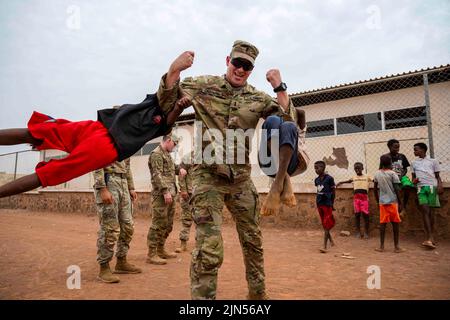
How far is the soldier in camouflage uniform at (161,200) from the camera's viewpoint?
5039mm

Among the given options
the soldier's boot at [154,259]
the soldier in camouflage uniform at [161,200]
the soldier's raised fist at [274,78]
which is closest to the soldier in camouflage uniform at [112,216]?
the soldier's boot at [154,259]

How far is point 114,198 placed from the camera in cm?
415

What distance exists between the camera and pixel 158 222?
5195 millimetres

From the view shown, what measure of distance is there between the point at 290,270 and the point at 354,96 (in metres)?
10.5

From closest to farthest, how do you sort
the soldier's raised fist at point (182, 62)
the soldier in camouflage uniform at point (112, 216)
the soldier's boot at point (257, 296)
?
the soldier's raised fist at point (182, 62), the soldier's boot at point (257, 296), the soldier in camouflage uniform at point (112, 216)

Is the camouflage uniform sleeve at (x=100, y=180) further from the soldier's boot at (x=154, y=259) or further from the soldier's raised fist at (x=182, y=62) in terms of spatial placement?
the soldier's raised fist at (x=182, y=62)

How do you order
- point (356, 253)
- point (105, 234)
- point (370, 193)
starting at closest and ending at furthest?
point (105, 234) → point (356, 253) → point (370, 193)

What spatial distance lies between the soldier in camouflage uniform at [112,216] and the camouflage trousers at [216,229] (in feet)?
6.24

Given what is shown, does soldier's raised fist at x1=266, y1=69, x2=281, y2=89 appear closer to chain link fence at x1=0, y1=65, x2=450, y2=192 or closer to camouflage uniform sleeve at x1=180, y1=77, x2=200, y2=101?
camouflage uniform sleeve at x1=180, y1=77, x2=200, y2=101

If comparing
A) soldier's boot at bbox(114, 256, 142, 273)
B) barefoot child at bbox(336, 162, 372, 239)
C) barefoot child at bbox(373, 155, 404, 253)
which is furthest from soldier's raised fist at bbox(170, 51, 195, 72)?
barefoot child at bbox(336, 162, 372, 239)

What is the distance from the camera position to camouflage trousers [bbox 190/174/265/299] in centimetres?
229

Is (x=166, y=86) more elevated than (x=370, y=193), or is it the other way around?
(x=166, y=86)

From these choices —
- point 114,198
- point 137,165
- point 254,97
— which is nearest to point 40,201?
point 137,165
